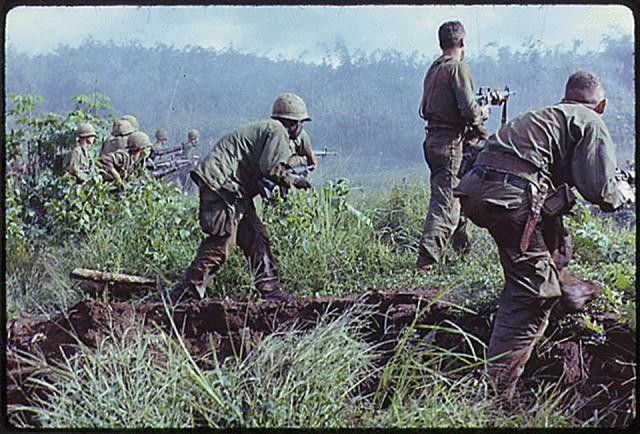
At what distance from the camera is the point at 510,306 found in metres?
4.09

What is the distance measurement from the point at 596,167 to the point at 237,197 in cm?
159

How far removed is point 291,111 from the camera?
435 centimetres

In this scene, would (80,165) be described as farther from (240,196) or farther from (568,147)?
(568,147)

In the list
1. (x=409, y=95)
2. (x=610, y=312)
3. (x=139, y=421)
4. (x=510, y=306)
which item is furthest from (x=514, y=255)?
(x=139, y=421)

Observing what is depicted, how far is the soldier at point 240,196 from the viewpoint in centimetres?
439

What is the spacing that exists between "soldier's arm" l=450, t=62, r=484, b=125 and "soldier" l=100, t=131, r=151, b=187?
1.42 meters

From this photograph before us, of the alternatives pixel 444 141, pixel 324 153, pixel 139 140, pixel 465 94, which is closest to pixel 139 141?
pixel 139 140

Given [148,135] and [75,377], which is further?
[148,135]

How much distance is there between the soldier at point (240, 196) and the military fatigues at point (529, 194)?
860 mm

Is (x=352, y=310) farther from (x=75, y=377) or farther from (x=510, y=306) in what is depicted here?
(x=75, y=377)

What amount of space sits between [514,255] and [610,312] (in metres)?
0.58

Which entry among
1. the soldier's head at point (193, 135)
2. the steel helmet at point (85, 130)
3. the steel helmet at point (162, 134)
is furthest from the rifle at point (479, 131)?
the steel helmet at point (85, 130)

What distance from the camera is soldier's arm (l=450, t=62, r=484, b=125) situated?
4320 mm

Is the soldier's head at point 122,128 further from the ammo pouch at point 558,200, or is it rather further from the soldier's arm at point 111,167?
the ammo pouch at point 558,200
